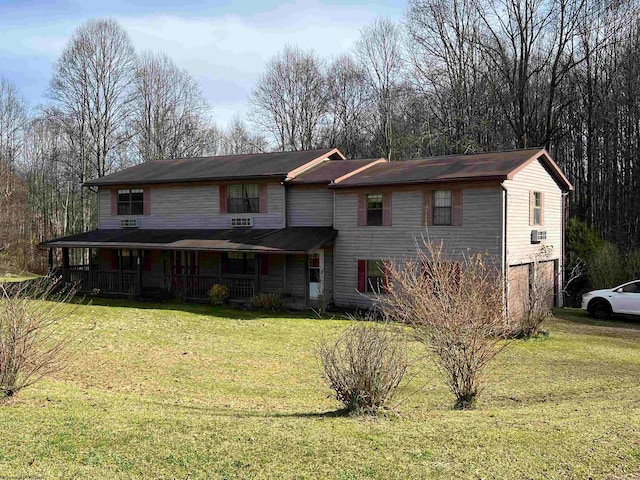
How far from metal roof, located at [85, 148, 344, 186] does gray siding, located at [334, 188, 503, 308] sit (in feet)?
12.5

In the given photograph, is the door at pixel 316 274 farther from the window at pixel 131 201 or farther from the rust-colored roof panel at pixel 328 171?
the window at pixel 131 201

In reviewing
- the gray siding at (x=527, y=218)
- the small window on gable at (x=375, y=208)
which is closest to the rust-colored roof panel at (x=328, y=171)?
the small window on gable at (x=375, y=208)

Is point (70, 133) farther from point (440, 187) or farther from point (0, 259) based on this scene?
point (440, 187)

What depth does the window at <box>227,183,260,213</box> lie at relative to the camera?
79.5ft

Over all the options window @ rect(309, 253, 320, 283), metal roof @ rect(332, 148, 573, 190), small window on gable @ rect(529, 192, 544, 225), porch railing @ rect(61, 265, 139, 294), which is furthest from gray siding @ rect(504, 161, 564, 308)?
porch railing @ rect(61, 265, 139, 294)

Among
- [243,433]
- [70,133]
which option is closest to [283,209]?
[243,433]

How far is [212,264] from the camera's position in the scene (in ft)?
81.1

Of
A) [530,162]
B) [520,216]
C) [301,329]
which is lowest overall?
[301,329]

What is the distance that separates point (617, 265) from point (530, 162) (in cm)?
789

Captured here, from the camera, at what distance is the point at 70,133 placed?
42.2 m

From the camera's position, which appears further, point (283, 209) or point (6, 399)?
point (283, 209)

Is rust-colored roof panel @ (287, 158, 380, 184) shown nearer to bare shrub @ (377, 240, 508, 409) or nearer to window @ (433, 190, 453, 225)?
window @ (433, 190, 453, 225)

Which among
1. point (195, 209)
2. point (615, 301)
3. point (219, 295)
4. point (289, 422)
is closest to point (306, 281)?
point (219, 295)

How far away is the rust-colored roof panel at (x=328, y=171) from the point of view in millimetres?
22609
